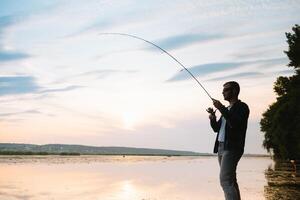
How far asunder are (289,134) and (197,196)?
35.6 m

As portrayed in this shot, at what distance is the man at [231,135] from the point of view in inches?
299

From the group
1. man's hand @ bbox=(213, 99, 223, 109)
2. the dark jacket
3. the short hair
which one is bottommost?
the dark jacket

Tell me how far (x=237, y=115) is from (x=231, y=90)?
17.7 inches

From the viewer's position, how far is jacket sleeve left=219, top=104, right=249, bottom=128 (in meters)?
7.52

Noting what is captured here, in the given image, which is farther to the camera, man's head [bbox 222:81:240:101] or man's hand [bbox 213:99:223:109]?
man's head [bbox 222:81:240:101]

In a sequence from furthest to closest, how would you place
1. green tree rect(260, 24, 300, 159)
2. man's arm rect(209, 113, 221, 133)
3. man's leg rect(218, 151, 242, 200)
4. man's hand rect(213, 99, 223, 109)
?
green tree rect(260, 24, 300, 159), man's arm rect(209, 113, 221, 133), man's leg rect(218, 151, 242, 200), man's hand rect(213, 99, 223, 109)

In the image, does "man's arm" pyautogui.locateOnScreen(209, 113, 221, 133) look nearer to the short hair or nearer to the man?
the man

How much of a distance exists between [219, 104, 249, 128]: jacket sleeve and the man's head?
23 cm

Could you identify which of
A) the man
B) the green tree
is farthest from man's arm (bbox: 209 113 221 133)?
the green tree

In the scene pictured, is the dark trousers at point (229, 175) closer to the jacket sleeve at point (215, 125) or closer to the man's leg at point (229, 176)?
the man's leg at point (229, 176)

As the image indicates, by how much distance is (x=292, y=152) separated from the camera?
53719mm

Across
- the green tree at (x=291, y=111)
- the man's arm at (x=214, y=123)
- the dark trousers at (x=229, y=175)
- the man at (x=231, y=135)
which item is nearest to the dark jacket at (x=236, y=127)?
the man at (x=231, y=135)

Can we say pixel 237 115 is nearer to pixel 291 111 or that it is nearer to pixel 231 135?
pixel 231 135

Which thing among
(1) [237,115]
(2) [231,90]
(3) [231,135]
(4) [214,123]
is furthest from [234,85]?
(3) [231,135]
